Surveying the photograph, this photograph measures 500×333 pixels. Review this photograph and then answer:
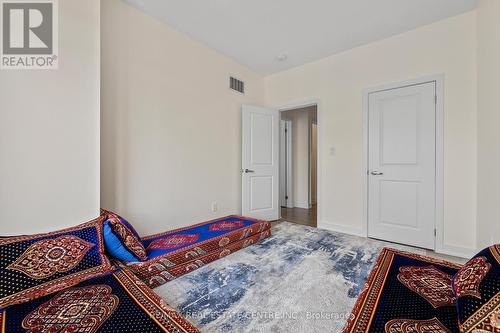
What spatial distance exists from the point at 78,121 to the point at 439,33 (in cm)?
407

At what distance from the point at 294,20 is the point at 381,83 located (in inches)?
59.3

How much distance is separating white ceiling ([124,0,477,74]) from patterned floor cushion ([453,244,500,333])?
257cm

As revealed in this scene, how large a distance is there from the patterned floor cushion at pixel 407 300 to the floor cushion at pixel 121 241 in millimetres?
1618

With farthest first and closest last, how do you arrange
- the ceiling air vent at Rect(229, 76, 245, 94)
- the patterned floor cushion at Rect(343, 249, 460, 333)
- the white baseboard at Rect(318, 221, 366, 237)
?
the ceiling air vent at Rect(229, 76, 245, 94)
the white baseboard at Rect(318, 221, 366, 237)
the patterned floor cushion at Rect(343, 249, 460, 333)

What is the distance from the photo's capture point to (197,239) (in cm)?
231

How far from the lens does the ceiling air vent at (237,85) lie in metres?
3.62

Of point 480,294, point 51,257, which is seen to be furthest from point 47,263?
point 480,294

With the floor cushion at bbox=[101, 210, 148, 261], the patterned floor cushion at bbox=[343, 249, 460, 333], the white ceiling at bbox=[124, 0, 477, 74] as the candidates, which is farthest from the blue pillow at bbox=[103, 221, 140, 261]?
the white ceiling at bbox=[124, 0, 477, 74]

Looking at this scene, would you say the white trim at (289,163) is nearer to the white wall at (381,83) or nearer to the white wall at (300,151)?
the white wall at (300,151)

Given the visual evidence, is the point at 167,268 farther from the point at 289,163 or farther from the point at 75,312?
the point at 289,163

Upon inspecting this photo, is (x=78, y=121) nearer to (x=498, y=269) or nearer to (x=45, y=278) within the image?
(x=45, y=278)

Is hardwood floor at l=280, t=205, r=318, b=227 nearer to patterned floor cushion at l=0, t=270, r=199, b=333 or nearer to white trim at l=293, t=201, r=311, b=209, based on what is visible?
white trim at l=293, t=201, r=311, b=209

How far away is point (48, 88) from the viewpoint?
5.54 ft

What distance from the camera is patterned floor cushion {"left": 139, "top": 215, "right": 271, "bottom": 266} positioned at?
6.44 feet
